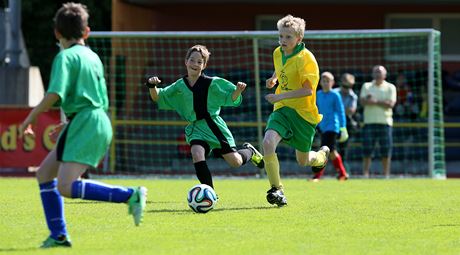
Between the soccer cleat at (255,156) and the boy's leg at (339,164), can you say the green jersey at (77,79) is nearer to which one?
the soccer cleat at (255,156)

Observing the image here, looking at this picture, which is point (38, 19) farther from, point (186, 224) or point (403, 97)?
point (186, 224)

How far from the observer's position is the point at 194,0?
2478 centimetres

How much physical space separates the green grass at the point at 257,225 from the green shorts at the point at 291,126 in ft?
2.11

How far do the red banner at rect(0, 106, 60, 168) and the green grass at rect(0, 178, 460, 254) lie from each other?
5901 mm

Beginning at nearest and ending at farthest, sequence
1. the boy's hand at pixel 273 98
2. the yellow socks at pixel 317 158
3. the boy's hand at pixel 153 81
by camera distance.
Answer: the boy's hand at pixel 273 98 < the boy's hand at pixel 153 81 < the yellow socks at pixel 317 158

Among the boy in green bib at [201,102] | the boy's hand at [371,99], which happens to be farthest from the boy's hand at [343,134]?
the boy in green bib at [201,102]

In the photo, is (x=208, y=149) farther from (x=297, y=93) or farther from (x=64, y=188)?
(x=64, y=188)

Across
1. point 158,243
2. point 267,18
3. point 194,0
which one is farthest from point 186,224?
point 267,18

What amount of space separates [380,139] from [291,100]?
784 cm

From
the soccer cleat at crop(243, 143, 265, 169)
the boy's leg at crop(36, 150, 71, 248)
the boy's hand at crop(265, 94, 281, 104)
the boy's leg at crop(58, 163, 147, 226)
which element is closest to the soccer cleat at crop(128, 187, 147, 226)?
the boy's leg at crop(58, 163, 147, 226)

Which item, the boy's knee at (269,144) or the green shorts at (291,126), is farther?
the green shorts at (291,126)

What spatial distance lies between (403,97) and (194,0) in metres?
4.89

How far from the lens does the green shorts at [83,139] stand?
7949 millimetres

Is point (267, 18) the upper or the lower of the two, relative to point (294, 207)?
upper
